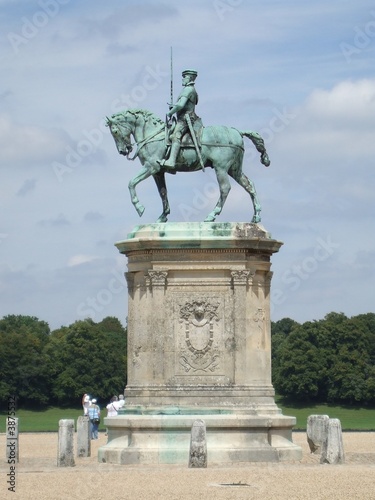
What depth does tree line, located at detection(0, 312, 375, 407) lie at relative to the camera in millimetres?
98625

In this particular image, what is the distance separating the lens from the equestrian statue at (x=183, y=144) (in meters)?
36.9

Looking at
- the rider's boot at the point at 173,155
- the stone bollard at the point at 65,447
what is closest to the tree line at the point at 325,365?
the rider's boot at the point at 173,155

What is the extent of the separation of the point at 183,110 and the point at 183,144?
0.80m

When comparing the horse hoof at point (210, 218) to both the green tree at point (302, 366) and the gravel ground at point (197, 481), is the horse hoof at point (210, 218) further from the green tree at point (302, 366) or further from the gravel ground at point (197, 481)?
the green tree at point (302, 366)

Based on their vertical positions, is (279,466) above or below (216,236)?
below

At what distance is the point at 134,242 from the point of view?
3625 cm

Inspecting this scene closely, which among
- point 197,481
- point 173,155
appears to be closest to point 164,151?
point 173,155

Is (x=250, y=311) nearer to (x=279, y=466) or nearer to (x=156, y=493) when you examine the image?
(x=279, y=466)

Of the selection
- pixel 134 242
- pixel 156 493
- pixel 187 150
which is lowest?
pixel 156 493

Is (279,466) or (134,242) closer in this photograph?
(279,466)

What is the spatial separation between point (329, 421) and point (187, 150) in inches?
283

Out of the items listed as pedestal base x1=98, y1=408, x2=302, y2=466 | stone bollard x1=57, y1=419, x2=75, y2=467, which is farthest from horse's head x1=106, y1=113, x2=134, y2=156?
stone bollard x1=57, y1=419, x2=75, y2=467

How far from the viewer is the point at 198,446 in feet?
108

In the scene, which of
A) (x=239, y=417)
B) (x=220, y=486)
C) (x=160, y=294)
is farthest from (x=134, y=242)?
(x=220, y=486)
